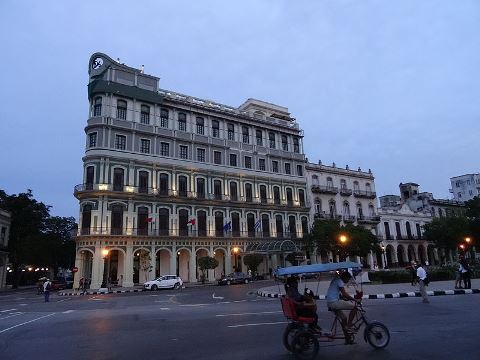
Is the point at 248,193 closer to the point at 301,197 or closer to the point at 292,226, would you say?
the point at 292,226

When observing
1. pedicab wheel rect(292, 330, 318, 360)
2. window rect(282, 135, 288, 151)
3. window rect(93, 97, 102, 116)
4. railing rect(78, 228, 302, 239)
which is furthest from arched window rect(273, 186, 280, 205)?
pedicab wheel rect(292, 330, 318, 360)

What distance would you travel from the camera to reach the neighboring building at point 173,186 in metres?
40.0

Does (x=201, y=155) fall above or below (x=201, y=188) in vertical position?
above

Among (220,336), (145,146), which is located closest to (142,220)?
(145,146)

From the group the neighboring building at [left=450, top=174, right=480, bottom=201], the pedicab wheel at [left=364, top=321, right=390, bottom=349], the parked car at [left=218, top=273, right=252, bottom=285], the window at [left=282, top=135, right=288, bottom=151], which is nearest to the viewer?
the pedicab wheel at [left=364, top=321, right=390, bottom=349]

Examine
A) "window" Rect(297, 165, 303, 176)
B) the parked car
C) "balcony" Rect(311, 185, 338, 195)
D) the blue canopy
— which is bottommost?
the parked car

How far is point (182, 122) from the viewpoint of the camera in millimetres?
47250

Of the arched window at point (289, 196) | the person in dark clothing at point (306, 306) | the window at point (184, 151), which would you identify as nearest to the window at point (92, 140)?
the window at point (184, 151)

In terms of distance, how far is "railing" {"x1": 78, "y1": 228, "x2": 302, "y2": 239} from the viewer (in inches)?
1524

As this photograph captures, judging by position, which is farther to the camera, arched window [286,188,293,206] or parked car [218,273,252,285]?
arched window [286,188,293,206]

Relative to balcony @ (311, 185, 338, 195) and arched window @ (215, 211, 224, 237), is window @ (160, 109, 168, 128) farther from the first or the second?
balcony @ (311, 185, 338, 195)

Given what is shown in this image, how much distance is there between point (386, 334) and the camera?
765cm

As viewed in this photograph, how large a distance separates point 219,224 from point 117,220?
1244cm

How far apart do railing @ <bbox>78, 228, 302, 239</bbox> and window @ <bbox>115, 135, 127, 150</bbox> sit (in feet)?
29.4
